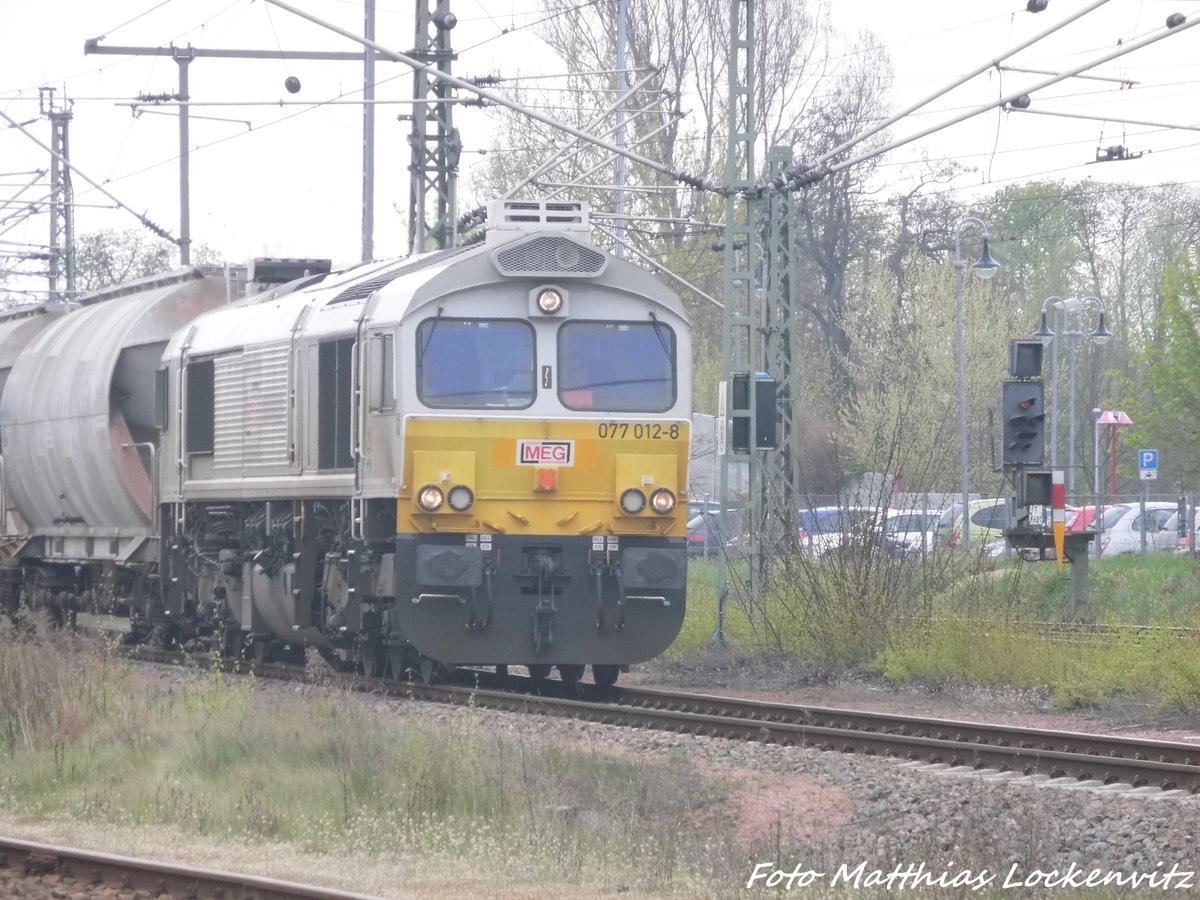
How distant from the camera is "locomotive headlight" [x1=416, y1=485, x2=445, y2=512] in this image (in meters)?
14.2

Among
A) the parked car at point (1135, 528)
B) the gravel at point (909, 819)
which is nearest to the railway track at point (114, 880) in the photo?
the gravel at point (909, 819)

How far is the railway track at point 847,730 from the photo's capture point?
35.1 ft

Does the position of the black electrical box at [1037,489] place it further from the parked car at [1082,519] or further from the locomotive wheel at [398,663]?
the parked car at [1082,519]

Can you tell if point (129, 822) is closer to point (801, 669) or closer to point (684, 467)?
point (684, 467)

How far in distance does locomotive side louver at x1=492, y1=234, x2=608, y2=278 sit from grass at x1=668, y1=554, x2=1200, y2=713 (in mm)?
4730

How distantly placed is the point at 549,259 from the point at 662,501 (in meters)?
2.19

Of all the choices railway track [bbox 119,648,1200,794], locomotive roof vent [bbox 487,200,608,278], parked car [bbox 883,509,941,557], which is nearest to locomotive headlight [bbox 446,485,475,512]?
railway track [bbox 119,648,1200,794]

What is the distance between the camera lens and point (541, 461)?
572 inches

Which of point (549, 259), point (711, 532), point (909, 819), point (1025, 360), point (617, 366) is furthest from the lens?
point (711, 532)

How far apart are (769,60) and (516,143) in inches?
294

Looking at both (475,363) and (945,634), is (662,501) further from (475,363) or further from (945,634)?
(945,634)

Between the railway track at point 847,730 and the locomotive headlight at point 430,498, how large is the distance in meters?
1.48

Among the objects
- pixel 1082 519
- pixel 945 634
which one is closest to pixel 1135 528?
pixel 1082 519

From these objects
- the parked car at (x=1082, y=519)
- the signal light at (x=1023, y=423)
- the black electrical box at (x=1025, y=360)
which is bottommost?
the parked car at (x=1082, y=519)
